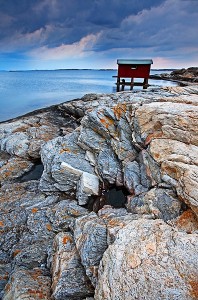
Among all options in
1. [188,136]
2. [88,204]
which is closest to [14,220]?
[88,204]

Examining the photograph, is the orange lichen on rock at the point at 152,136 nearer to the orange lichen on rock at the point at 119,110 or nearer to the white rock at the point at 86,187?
the orange lichen on rock at the point at 119,110

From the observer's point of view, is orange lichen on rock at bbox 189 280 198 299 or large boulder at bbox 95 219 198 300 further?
large boulder at bbox 95 219 198 300

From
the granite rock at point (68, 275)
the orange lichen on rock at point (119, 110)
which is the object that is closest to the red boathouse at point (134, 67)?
the orange lichen on rock at point (119, 110)

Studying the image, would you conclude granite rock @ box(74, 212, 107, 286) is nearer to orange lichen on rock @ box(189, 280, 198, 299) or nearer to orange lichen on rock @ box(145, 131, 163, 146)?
orange lichen on rock @ box(189, 280, 198, 299)

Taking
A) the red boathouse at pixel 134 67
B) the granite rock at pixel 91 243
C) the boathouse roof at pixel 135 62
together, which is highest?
the boathouse roof at pixel 135 62

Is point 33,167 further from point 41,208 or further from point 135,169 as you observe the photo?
point 135,169

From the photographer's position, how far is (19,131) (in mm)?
21500

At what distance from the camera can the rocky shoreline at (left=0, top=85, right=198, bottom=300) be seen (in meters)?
6.01

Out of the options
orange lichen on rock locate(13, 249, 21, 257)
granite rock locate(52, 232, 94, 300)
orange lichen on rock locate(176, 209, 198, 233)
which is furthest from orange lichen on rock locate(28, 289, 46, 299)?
orange lichen on rock locate(176, 209, 198, 233)

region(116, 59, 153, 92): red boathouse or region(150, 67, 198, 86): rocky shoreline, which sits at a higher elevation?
region(116, 59, 153, 92): red boathouse

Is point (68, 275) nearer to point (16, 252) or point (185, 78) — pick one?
point (16, 252)

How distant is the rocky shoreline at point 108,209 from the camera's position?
6.01m

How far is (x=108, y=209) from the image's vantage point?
1055 centimetres

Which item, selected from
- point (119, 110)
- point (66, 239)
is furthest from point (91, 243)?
point (119, 110)
